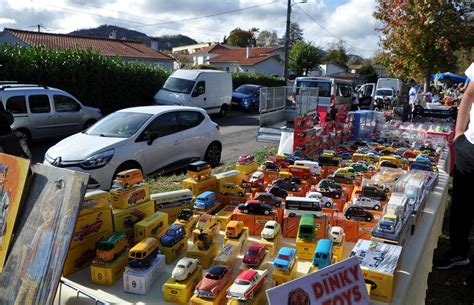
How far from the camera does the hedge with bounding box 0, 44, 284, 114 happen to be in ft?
44.1

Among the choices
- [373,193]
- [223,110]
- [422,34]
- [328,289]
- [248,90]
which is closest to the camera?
[328,289]

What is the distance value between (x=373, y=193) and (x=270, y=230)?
3.53 ft

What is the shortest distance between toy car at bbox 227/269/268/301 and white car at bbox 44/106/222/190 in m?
4.32

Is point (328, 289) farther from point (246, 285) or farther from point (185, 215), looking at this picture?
point (185, 215)

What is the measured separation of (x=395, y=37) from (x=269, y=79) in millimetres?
16353

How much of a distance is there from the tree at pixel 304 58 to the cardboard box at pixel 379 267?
47352mm

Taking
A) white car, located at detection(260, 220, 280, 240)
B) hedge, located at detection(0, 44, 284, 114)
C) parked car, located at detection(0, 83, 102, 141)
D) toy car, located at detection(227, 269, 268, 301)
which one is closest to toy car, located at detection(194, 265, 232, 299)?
toy car, located at detection(227, 269, 268, 301)

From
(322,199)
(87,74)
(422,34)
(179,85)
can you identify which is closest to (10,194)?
(322,199)

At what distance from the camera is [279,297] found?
61.5 inches

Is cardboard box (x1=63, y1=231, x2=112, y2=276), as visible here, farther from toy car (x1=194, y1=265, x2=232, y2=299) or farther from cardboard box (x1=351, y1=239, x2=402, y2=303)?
cardboard box (x1=351, y1=239, x2=402, y2=303)

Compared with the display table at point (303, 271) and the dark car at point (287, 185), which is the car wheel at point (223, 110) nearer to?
the dark car at point (287, 185)

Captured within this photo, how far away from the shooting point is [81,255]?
2.28 meters

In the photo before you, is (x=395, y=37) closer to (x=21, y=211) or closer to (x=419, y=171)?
(x=419, y=171)

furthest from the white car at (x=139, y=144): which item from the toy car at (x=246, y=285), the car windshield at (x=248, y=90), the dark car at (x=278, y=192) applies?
the car windshield at (x=248, y=90)
